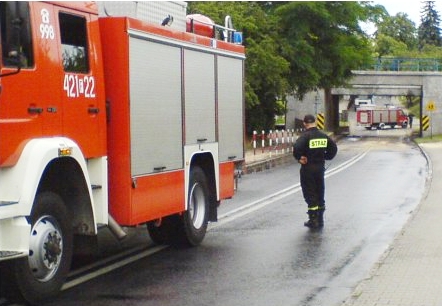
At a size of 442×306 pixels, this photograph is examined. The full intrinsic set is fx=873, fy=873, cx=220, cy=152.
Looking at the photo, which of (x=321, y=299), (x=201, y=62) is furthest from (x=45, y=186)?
(x=201, y=62)

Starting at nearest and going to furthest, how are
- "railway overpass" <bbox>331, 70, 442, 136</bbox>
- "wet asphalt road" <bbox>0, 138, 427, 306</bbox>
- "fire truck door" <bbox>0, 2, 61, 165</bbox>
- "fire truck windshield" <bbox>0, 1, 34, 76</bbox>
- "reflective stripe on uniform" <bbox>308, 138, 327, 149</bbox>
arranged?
"fire truck windshield" <bbox>0, 1, 34, 76</bbox>, "fire truck door" <bbox>0, 2, 61, 165</bbox>, "wet asphalt road" <bbox>0, 138, 427, 306</bbox>, "reflective stripe on uniform" <bbox>308, 138, 327, 149</bbox>, "railway overpass" <bbox>331, 70, 442, 136</bbox>

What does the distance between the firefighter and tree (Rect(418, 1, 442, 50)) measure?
515 ft

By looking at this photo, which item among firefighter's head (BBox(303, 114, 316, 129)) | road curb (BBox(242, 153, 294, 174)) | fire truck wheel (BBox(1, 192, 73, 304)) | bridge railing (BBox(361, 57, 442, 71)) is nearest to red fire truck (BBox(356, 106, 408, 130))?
bridge railing (BBox(361, 57, 442, 71))

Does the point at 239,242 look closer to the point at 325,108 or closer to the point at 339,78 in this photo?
the point at 339,78

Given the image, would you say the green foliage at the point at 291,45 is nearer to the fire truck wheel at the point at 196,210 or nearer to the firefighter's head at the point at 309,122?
the firefighter's head at the point at 309,122

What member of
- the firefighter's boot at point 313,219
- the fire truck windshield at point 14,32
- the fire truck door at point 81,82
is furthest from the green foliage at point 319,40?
the fire truck windshield at point 14,32

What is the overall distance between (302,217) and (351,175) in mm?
11154

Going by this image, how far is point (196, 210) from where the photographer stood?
11328 mm

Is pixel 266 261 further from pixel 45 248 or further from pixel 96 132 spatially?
pixel 45 248

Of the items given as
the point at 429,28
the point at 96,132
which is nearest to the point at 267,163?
the point at 96,132

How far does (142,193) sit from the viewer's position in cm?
917

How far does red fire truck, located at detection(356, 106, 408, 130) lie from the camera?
8931cm

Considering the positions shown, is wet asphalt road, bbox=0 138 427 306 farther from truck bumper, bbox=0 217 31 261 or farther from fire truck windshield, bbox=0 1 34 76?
fire truck windshield, bbox=0 1 34 76

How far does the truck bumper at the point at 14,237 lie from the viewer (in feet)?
22.8
